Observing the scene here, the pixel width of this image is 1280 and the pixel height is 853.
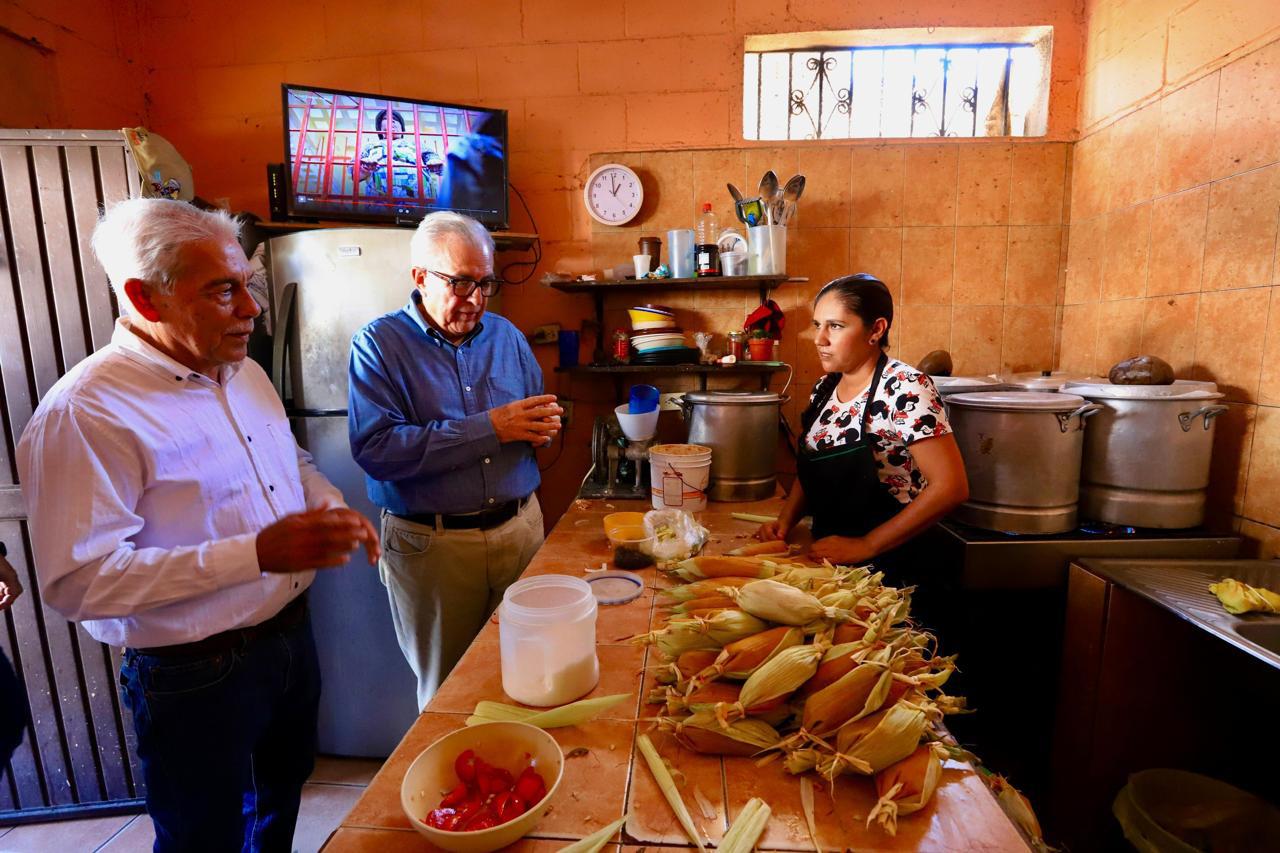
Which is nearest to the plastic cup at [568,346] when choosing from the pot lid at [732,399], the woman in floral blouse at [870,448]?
the pot lid at [732,399]

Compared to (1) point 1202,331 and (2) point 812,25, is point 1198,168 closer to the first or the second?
(1) point 1202,331

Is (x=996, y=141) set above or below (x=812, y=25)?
below

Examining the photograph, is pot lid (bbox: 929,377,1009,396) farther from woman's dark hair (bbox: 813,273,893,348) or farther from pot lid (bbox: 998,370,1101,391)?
woman's dark hair (bbox: 813,273,893,348)

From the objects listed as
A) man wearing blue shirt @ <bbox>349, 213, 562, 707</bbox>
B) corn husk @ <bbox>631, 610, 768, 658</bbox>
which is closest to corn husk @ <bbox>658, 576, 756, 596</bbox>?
corn husk @ <bbox>631, 610, 768, 658</bbox>

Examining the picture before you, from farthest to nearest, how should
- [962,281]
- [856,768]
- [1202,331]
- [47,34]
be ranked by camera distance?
[962,281]
[47,34]
[1202,331]
[856,768]

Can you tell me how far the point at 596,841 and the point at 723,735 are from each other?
0.25 metres

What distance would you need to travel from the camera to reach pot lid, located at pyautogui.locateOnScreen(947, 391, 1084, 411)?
2.00 m

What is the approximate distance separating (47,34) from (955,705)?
14.3ft

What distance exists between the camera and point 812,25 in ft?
9.68

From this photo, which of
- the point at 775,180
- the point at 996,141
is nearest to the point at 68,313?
the point at 775,180

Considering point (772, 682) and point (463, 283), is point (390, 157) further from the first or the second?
point (772, 682)

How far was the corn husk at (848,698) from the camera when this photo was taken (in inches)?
37.3

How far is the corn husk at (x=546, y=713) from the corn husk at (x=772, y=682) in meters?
0.23

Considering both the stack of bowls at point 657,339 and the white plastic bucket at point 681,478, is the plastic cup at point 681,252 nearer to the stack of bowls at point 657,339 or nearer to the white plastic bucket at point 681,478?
the stack of bowls at point 657,339
